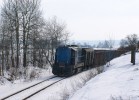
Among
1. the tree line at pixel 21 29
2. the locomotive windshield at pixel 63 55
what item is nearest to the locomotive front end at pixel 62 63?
the locomotive windshield at pixel 63 55

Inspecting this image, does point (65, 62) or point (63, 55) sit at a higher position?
point (63, 55)

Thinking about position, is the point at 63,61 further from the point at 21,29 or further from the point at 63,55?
the point at 21,29

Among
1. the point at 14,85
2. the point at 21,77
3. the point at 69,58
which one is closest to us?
the point at 14,85

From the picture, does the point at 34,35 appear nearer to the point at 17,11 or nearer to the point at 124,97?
the point at 17,11

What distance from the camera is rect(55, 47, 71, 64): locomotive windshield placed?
88.6 ft

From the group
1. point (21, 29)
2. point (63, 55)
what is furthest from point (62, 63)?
point (21, 29)

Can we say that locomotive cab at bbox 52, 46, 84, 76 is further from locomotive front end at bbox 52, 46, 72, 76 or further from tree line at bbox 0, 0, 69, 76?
tree line at bbox 0, 0, 69, 76

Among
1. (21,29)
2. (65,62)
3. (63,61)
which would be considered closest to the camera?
(65,62)

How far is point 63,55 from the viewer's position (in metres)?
27.2

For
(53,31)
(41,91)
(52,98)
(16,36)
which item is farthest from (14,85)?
(53,31)

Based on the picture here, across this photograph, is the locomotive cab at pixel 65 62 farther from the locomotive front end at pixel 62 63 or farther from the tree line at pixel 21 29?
the tree line at pixel 21 29

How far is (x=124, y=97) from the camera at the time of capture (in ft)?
29.2

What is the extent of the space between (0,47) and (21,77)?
11991 millimetres

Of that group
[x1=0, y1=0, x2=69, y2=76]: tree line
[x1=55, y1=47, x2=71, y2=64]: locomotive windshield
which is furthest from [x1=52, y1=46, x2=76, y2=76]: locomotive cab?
[x1=0, y1=0, x2=69, y2=76]: tree line
